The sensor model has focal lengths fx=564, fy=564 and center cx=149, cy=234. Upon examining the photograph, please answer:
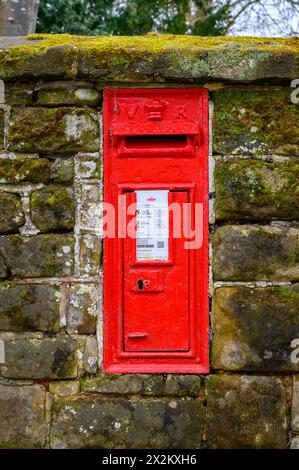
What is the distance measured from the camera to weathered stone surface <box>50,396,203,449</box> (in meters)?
2.92

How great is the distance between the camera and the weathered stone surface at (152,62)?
2887 millimetres

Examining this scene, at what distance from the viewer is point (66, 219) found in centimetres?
297

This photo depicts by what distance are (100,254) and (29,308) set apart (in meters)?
0.47

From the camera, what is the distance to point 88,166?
2.98 m

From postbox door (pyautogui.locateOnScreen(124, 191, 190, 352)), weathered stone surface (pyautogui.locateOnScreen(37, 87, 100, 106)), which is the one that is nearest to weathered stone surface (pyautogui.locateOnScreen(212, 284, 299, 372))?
postbox door (pyautogui.locateOnScreen(124, 191, 190, 352))

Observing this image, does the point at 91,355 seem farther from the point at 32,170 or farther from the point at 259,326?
the point at 32,170

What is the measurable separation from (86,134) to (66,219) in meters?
0.46

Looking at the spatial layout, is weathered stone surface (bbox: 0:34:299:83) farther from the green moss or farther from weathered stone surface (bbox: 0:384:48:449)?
weathered stone surface (bbox: 0:384:48:449)

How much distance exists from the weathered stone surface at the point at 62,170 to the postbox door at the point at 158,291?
0.35 meters

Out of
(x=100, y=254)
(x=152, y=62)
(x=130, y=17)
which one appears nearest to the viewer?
(x=152, y=62)

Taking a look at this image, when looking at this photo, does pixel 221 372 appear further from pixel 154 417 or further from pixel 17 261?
pixel 17 261

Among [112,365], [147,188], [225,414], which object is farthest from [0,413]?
[147,188]

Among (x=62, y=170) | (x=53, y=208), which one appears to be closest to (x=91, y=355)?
(x=53, y=208)

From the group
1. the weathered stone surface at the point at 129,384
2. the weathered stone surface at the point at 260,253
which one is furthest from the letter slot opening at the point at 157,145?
the weathered stone surface at the point at 129,384
